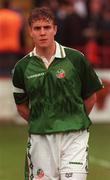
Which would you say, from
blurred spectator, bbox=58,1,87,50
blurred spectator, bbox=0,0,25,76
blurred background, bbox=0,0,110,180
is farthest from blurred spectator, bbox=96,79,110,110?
blurred spectator, bbox=0,0,25,76

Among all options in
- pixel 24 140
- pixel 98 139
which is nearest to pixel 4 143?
pixel 24 140

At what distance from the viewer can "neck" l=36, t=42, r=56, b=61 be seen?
8.81 m

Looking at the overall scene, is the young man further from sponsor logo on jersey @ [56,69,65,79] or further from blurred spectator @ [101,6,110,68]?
blurred spectator @ [101,6,110,68]

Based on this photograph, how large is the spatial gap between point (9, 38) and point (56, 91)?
12008mm

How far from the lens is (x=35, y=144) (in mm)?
8875

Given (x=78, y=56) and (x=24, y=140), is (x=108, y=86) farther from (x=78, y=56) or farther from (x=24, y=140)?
(x=78, y=56)

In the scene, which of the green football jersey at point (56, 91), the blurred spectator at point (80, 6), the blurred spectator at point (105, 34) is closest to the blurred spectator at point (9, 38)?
the blurred spectator at point (105, 34)

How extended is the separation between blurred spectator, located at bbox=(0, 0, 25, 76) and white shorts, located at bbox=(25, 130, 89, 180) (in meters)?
11.6

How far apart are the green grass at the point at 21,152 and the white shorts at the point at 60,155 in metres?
4.16

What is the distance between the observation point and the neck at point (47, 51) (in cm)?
881

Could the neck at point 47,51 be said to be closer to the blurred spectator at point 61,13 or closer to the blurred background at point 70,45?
the blurred background at point 70,45

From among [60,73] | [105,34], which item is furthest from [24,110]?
[105,34]

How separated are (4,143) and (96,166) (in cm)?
334

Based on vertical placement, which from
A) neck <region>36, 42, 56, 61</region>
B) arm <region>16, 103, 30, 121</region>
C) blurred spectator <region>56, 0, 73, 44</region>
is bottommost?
blurred spectator <region>56, 0, 73, 44</region>
